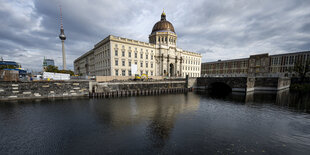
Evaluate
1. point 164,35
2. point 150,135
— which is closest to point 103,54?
point 164,35

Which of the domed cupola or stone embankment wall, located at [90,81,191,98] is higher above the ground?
the domed cupola

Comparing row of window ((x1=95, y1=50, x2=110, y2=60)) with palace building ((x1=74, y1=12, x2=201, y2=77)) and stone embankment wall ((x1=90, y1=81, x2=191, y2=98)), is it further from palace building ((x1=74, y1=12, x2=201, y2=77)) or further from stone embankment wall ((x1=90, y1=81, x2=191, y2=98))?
stone embankment wall ((x1=90, y1=81, x2=191, y2=98))

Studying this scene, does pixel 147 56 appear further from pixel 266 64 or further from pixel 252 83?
pixel 266 64

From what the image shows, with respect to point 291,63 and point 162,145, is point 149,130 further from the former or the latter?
point 291,63

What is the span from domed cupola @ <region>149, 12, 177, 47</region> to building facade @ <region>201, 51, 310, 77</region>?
2861cm

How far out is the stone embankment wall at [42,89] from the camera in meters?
21.0

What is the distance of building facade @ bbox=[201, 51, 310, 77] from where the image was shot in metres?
51.7

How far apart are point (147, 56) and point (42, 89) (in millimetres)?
36227

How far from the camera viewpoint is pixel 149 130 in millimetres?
10578

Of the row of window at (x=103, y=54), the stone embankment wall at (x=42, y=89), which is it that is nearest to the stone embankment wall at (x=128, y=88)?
the stone embankment wall at (x=42, y=89)

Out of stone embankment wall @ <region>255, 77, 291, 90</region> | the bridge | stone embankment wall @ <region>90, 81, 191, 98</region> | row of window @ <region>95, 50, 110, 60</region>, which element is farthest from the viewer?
row of window @ <region>95, 50, 110, 60</region>

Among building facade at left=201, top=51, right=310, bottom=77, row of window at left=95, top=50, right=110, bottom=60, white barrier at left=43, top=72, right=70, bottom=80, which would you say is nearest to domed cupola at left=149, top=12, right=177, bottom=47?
row of window at left=95, top=50, right=110, bottom=60

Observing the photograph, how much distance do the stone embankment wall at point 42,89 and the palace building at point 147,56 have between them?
16130mm

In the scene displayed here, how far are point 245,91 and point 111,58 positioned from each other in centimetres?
4558
